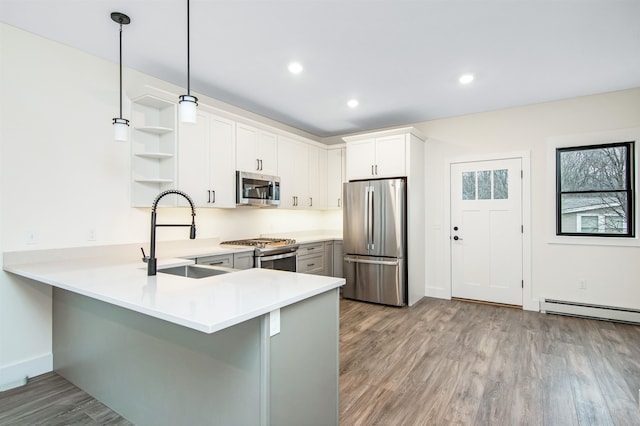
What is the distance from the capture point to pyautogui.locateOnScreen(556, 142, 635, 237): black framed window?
3.78 metres

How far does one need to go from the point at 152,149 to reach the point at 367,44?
2364 mm

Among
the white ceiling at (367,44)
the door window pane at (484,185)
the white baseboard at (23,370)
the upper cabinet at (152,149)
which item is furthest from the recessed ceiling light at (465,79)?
the white baseboard at (23,370)

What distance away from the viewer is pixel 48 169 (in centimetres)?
265

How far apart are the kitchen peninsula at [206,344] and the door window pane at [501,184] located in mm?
3576

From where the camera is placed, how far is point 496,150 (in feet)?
14.8

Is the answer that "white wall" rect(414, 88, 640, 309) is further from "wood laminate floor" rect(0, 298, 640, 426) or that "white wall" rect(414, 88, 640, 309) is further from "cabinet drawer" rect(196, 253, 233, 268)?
"cabinet drawer" rect(196, 253, 233, 268)

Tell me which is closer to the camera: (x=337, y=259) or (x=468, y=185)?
(x=468, y=185)

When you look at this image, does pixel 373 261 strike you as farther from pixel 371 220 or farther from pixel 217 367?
pixel 217 367

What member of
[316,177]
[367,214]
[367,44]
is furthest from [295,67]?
[316,177]

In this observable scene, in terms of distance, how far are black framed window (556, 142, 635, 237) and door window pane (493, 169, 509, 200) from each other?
1.85 feet

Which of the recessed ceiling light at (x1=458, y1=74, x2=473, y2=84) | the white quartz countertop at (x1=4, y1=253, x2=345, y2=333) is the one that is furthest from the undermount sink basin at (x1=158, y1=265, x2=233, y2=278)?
the recessed ceiling light at (x1=458, y1=74, x2=473, y2=84)

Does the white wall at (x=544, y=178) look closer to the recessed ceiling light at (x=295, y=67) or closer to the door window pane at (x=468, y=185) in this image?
the door window pane at (x=468, y=185)

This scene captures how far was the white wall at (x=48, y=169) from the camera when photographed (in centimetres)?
247

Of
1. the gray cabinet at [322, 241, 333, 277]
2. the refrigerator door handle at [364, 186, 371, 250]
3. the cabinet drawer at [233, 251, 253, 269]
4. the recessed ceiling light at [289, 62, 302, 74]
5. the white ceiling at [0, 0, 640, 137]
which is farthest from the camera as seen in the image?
the gray cabinet at [322, 241, 333, 277]
